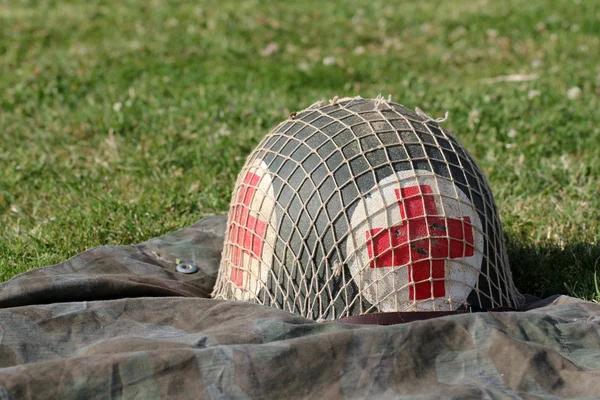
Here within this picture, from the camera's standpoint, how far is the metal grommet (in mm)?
3697

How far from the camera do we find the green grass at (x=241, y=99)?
4188mm

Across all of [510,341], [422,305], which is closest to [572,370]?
[510,341]

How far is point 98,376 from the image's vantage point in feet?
7.80

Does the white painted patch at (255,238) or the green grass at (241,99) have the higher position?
the green grass at (241,99)

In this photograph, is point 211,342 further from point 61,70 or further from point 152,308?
point 61,70

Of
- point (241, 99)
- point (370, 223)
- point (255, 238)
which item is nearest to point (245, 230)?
point (255, 238)

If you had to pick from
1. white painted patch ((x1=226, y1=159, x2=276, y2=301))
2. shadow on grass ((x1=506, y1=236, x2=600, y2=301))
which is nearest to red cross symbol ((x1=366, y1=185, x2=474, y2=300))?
white painted patch ((x1=226, y1=159, x2=276, y2=301))

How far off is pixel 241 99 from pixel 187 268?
2.54 m

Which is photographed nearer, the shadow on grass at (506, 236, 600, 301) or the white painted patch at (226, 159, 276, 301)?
the white painted patch at (226, 159, 276, 301)

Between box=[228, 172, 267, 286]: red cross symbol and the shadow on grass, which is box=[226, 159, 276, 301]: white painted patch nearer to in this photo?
box=[228, 172, 267, 286]: red cross symbol

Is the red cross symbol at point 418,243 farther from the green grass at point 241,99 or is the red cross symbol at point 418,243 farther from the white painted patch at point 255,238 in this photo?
the green grass at point 241,99

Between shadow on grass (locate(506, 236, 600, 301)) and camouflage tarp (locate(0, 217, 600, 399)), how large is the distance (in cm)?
41

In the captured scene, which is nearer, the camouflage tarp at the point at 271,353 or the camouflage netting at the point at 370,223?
the camouflage tarp at the point at 271,353

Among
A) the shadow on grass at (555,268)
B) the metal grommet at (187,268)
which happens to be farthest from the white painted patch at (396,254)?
the metal grommet at (187,268)
